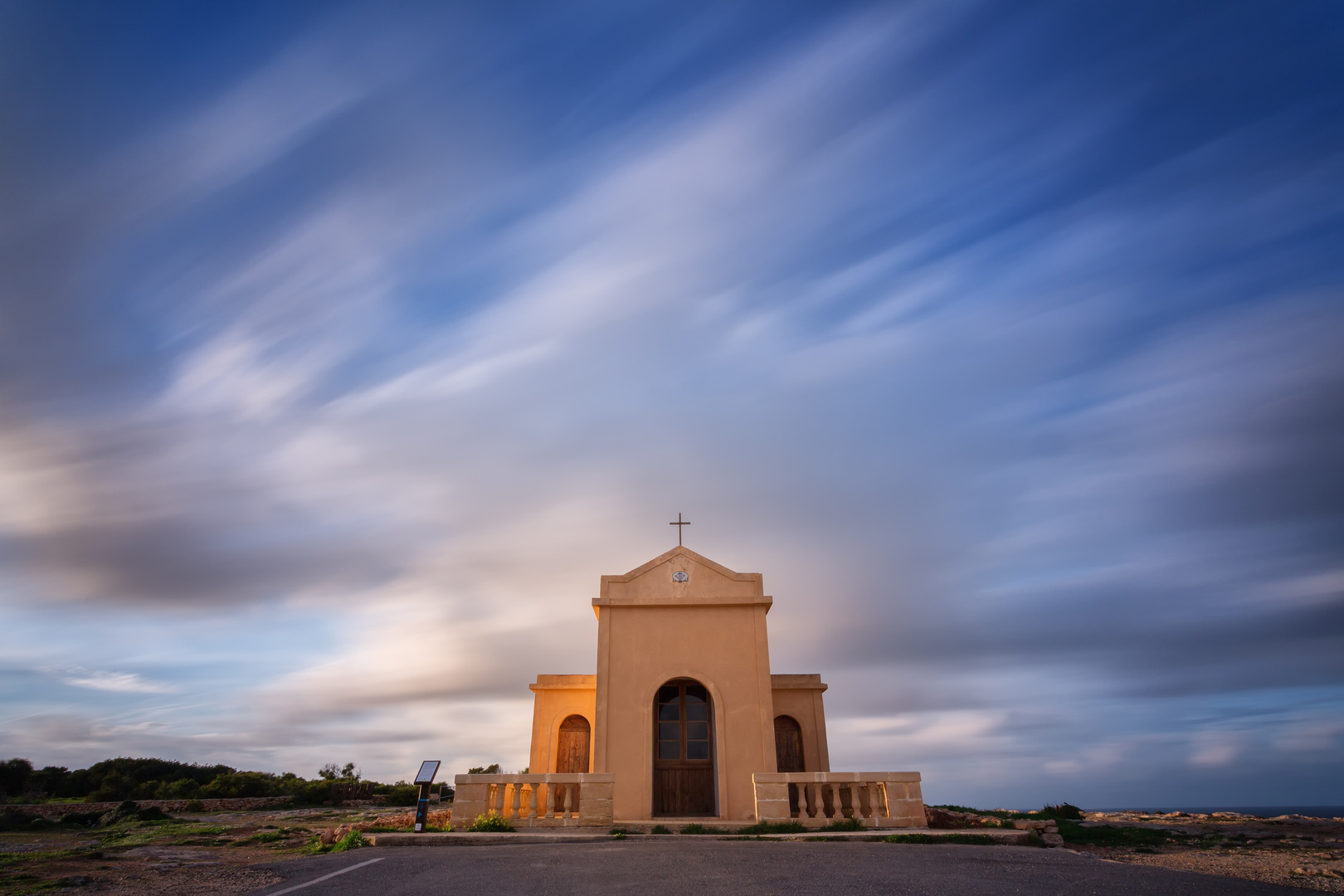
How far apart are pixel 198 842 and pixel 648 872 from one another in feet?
30.2

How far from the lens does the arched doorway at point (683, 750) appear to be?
51.6 feet

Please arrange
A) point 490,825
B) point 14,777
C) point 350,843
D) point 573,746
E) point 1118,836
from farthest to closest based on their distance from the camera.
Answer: point 14,777, point 573,746, point 1118,836, point 490,825, point 350,843

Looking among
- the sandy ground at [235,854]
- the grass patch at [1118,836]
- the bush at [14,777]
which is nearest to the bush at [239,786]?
the bush at [14,777]

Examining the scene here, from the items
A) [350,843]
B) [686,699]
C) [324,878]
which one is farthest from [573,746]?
[324,878]

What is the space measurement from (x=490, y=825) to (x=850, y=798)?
6.15 meters

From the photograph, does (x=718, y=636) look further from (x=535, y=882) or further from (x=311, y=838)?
(x=535, y=882)

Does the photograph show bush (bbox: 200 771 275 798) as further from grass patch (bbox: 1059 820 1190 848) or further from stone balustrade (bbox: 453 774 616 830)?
grass patch (bbox: 1059 820 1190 848)

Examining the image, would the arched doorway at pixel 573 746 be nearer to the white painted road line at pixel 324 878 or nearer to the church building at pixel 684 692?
the church building at pixel 684 692

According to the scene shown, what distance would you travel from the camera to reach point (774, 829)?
1180 cm

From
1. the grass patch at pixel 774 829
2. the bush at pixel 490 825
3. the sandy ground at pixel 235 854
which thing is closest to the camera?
the sandy ground at pixel 235 854

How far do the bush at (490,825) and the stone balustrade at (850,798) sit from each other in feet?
13.5

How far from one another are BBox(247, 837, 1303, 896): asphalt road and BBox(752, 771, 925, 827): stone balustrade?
257cm

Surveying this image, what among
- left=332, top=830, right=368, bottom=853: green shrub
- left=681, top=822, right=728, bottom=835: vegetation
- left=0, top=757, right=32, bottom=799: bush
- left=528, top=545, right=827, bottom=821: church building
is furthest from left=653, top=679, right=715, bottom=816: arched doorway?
left=0, top=757, right=32, bottom=799: bush

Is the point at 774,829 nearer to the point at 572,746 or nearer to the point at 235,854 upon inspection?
the point at 235,854
